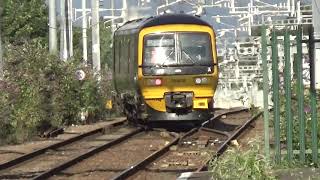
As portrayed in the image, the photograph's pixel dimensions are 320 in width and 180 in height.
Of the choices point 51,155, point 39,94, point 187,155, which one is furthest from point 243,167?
point 39,94

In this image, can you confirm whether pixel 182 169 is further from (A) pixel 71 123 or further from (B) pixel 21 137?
(A) pixel 71 123

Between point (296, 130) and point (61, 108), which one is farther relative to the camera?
point (61, 108)

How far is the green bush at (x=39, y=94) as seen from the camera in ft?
72.1

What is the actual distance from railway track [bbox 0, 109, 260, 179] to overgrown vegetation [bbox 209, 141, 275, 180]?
2.14m

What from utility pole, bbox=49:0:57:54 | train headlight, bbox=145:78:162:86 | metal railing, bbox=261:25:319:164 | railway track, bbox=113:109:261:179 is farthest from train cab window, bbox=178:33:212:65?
metal railing, bbox=261:25:319:164

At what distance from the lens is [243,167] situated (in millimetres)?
8891

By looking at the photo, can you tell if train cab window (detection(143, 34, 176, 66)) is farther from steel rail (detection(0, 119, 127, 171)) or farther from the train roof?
steel rail (detection(0, 119, 127, 171))

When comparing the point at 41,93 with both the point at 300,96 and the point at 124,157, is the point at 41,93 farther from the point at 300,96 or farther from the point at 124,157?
the point at 300,96

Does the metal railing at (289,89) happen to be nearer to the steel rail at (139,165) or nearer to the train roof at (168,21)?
A: the steel rail at (139,165)

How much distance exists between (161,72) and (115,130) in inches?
139

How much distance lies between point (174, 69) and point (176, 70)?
7cm

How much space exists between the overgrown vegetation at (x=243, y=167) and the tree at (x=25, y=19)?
136ft

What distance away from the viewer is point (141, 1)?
4209 cm

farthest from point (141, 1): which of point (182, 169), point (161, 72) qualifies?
point (182, 169)
